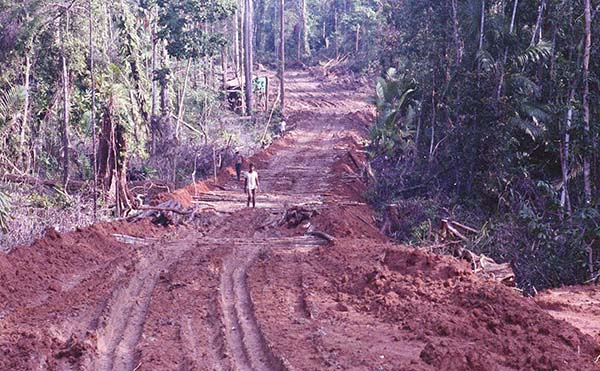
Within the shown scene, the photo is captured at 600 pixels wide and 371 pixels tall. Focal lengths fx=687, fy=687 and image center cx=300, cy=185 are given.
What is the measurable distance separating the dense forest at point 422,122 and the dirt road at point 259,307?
2388mm

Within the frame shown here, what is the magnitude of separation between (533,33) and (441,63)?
13.3 ft

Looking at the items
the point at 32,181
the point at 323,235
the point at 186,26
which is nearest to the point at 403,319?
the point at 323,235

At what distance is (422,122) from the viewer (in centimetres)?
2261

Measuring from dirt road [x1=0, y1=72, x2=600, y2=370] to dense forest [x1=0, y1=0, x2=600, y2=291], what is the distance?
7.83ft

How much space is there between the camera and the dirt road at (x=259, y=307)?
8031 mm

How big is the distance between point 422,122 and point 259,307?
544 inches

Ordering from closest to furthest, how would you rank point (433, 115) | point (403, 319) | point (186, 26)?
point (403, 319)
point (433, 115)
point (186, 26)

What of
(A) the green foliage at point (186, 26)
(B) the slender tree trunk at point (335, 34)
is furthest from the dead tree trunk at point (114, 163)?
(B) the slender tree trunk at point (335, 34)

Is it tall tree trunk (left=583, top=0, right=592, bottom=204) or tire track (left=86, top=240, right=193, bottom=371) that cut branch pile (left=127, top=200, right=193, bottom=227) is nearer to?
tire track (left=86, top=240, right=193, bottom=371)

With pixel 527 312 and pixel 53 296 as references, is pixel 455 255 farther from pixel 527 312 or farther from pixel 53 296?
pixel 53 296

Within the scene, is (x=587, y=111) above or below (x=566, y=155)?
above

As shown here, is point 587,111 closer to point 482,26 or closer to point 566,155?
point 566,155

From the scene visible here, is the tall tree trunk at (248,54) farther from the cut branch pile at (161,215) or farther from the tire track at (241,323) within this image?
the tire track at (241,323)

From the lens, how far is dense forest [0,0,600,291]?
14.5 metres
